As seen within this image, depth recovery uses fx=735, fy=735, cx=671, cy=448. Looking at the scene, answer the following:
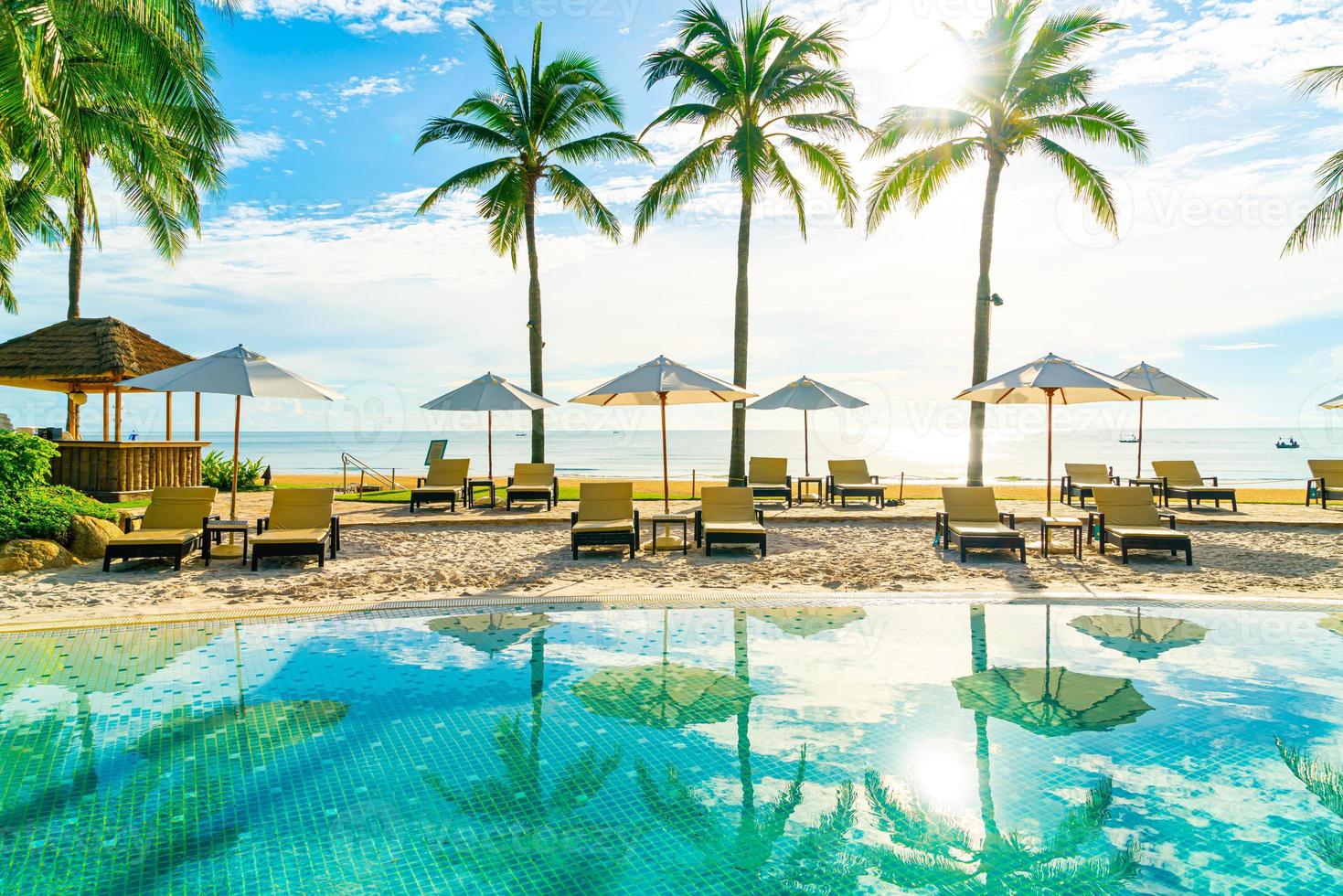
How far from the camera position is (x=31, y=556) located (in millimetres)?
9062

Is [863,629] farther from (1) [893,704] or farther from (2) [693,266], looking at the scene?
(2) [693,266]

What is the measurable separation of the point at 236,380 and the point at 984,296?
539 inches

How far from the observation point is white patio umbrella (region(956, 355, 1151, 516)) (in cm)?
1016

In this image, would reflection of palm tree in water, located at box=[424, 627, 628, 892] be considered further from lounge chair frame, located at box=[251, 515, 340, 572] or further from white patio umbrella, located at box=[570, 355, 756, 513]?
white patio umbrella, located at box=[570, 355, 756, 513]

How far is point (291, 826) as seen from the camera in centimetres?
377

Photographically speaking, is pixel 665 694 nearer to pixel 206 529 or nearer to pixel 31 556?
pixel 206 529

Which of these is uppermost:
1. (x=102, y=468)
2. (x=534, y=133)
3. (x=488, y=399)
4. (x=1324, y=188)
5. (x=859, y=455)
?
(x=534, y=133)

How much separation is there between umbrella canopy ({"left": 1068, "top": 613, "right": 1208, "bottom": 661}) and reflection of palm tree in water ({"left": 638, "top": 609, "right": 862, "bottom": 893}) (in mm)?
4004

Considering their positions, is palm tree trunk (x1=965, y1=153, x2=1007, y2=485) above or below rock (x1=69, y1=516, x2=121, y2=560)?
above

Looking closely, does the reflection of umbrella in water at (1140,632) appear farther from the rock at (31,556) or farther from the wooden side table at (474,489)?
the rock at (31,556)

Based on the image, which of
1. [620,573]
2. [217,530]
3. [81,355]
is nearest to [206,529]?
[217,530]

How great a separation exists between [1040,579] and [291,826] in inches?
328

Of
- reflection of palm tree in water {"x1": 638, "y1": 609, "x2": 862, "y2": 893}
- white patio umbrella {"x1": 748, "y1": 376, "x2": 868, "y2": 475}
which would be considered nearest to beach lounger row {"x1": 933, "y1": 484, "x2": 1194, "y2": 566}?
white patio umbrella {"x1": 748, "y1": 376, "x2": 868, "y2": 475}

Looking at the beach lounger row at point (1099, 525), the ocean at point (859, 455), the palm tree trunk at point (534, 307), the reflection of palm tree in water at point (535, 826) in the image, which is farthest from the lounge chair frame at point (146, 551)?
the ocean at point (859, 455)
